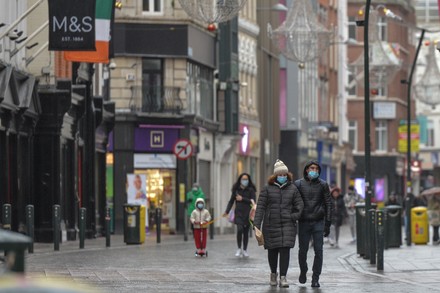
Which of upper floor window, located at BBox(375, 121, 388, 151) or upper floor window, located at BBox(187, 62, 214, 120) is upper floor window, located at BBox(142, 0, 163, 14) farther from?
upper floor window, located at BBox(375, 121, 388, 151)

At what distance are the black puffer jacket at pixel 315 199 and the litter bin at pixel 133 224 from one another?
68.3ft

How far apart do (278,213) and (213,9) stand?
49.2 feet

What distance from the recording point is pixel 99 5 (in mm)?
39500

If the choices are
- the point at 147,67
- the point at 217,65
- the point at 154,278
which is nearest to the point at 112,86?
the point at 147,67

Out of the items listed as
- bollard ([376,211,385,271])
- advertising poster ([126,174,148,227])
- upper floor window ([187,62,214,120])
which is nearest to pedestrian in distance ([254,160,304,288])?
bollard ([376,211,385,271])

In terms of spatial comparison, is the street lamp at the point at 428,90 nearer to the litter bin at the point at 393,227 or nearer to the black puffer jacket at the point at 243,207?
the litter bin at the point at 393,227

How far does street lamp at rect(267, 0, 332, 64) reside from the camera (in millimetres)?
54469

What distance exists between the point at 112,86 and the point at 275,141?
2346 centimetres

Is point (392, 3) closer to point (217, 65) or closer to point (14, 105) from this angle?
point (217, 65)

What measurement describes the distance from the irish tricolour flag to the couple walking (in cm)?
1687

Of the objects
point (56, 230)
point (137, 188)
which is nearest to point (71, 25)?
point (56, 230)

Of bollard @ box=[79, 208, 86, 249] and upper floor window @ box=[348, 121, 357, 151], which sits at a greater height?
upper floor window @ box=[348, 121, 357, 151]

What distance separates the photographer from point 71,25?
119 feet

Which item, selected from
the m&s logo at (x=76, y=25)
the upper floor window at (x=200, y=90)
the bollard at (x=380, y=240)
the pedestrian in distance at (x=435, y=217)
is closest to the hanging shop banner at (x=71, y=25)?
the m&s logo at (x=76, y=25)
